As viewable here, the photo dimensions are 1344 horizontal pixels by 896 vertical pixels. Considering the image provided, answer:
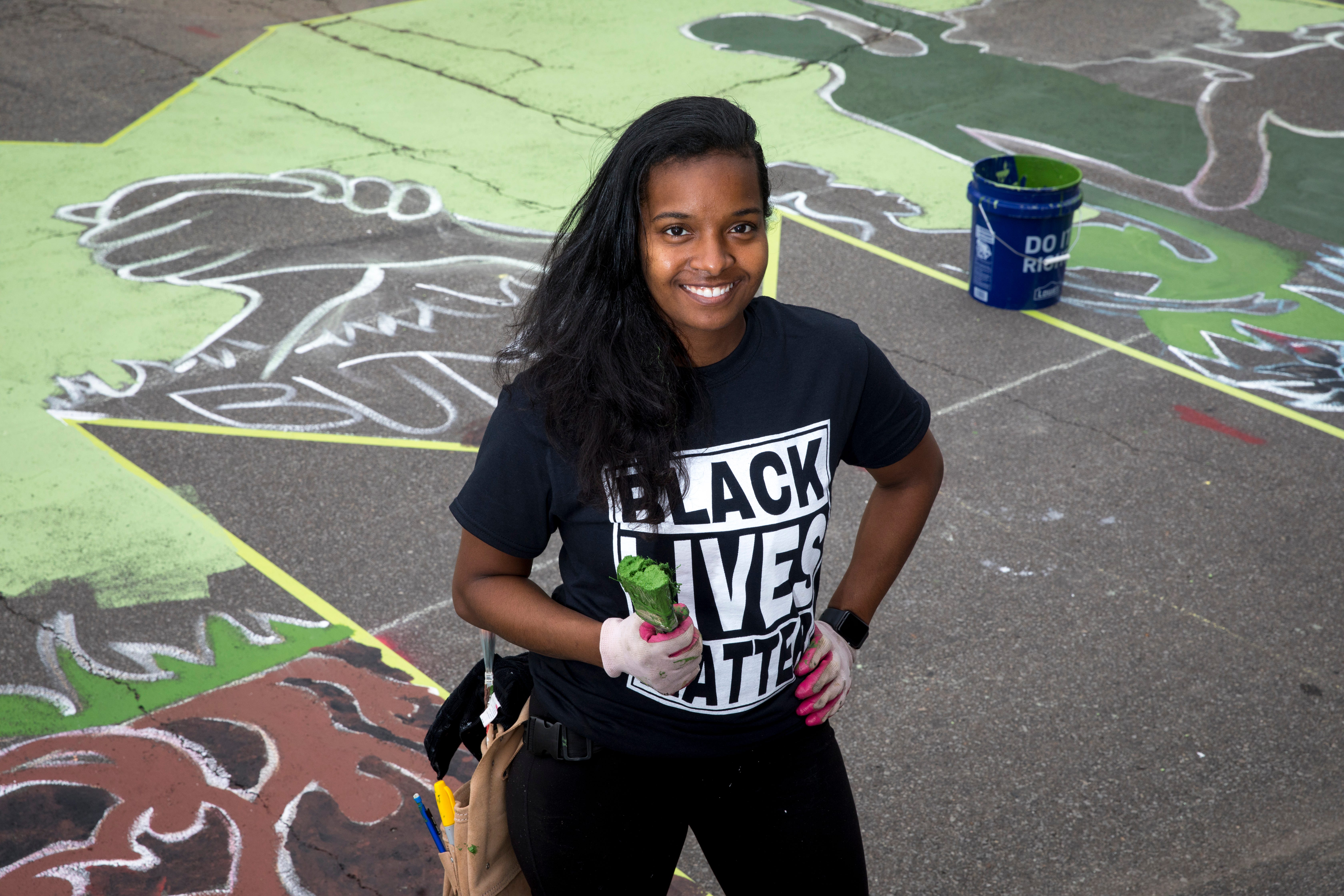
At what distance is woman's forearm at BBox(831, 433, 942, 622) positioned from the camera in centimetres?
261

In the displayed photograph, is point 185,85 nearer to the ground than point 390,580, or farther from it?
farther from it

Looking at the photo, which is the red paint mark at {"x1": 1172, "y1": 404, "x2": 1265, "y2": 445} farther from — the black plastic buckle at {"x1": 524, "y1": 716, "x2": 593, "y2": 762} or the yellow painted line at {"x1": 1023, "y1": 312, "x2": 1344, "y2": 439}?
the black plastic buckle at {"x1": 524, "y1": 716, "x2": 593, "y2": 762}

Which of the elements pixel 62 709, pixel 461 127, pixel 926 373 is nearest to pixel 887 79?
pixel 461 127

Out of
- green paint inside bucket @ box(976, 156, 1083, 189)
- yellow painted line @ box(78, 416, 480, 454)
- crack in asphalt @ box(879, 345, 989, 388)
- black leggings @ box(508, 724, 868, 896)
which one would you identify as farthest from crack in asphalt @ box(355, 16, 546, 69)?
black leggings @ box(508, 724, 868, 896)

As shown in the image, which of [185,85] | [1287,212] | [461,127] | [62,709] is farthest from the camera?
[185,85]

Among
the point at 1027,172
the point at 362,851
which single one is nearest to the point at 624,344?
the point at 362,851

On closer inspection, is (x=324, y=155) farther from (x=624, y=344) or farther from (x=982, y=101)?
(x=624, y=344)

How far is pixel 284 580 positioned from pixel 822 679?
132 inches

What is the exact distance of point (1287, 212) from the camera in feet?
28.8

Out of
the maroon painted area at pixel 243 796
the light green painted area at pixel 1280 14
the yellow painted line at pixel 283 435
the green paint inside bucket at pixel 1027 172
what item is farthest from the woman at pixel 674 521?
the light green painted area at pixel 1280 14

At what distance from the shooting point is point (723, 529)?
2.18 m

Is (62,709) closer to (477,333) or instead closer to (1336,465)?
(477,333)

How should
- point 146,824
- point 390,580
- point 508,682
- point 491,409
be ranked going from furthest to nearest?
point 491,409, point 390,580, point 146,824, point 508,682

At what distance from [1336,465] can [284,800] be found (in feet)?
16.3
